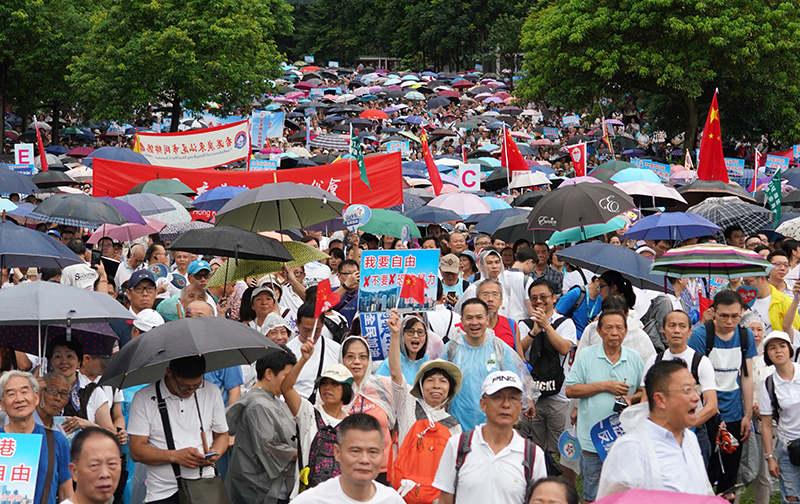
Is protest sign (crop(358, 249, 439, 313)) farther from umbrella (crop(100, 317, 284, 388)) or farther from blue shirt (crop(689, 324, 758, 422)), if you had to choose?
blue shirt (crop(689, 324, 758, 422))

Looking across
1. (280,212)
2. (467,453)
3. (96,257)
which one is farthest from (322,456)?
(96,257)

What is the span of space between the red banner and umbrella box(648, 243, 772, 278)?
21.3 feet

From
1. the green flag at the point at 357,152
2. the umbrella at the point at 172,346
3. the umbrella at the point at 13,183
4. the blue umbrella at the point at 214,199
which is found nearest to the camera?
the umbrella at the point at 172,346

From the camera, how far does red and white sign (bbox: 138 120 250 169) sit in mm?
19453

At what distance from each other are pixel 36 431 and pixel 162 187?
10.1m

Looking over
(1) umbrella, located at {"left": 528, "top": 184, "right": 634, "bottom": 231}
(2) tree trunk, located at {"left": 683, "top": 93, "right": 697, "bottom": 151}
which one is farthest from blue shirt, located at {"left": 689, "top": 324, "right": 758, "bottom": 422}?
(2) tree trunk, located at {"left": 683, "top": 93, "right": 697, "bottom": 151}

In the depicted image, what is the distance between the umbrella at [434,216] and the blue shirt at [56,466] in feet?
26.1

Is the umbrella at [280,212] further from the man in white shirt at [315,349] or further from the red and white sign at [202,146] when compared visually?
the red and white sign at [202,146]

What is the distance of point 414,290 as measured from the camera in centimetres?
618

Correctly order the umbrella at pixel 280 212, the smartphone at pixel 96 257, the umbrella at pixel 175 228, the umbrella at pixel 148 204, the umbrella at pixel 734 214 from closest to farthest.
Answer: the umbrella at pixel 280 212 < the smartphone at pixel 96 257 < the umbrella at pixel 734 214 < the umbrella at pixel 175 228 < the umbrella at pixel 148 204

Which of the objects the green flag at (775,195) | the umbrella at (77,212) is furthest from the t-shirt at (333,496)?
the green flag at (775,195)

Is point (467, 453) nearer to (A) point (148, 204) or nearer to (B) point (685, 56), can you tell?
(A) point (148, 204)

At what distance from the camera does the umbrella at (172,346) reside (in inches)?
197

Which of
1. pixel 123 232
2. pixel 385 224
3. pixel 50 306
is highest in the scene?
pixel 385 224
